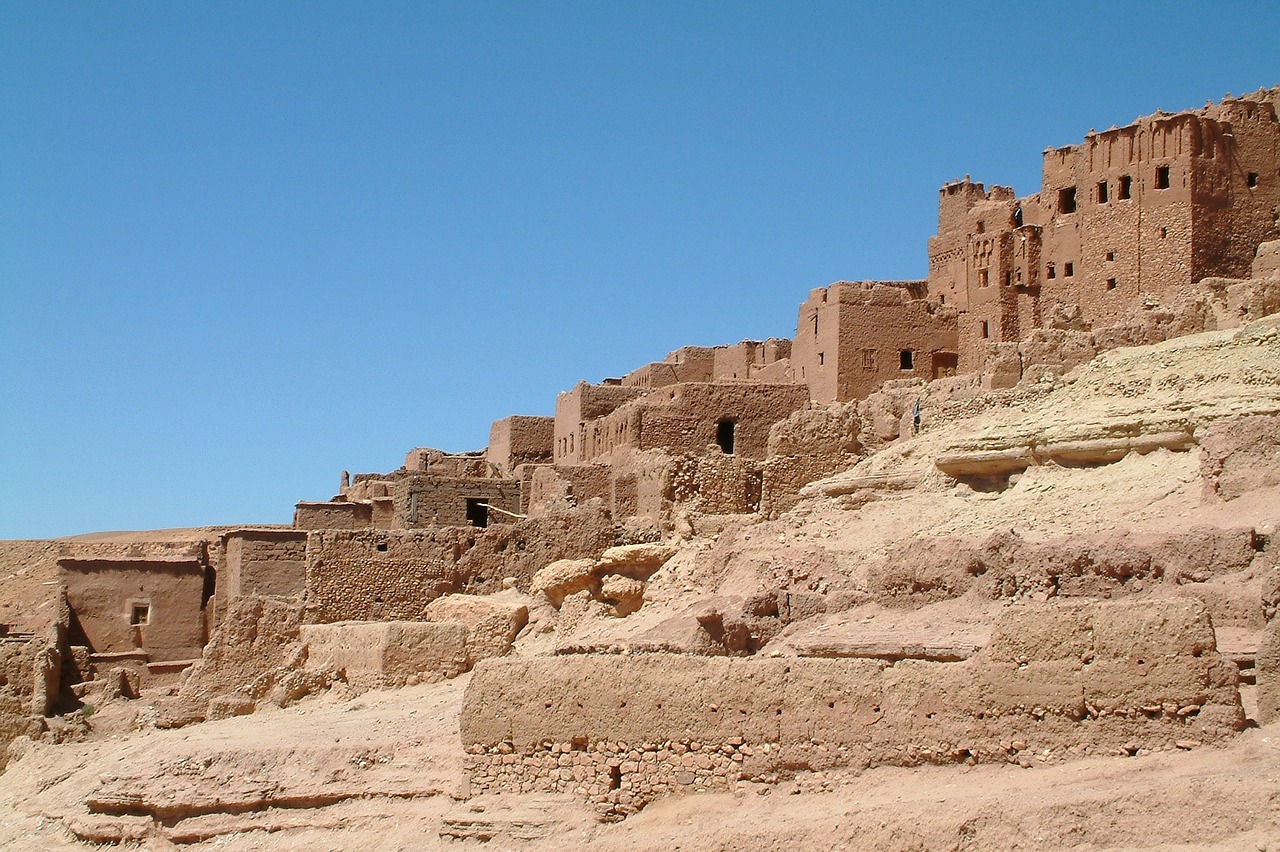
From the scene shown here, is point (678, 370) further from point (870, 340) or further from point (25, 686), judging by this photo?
point (25, 686)

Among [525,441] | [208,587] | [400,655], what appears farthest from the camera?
[525,441]

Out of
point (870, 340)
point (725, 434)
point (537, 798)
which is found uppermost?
point (870, 340)

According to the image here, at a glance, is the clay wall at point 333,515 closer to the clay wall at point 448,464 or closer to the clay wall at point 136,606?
the clay wall at point 448,464

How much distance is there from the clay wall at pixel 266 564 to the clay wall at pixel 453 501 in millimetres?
1838

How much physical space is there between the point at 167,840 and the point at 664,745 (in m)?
5.44

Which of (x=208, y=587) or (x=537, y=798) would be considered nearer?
(x=537, y=798)

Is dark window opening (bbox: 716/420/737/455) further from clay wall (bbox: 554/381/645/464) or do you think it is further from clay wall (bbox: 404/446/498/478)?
clay wall (bbox: 404/446/498/478)

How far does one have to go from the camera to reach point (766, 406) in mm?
25297

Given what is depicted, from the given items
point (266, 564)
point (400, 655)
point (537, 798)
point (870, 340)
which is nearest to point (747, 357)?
point (870, 340)

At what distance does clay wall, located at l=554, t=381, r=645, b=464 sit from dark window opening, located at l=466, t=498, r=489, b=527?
250 centimetres

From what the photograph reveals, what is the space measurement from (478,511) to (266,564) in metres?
4.06

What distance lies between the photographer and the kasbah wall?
21.1 metres

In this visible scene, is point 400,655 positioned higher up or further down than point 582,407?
further down

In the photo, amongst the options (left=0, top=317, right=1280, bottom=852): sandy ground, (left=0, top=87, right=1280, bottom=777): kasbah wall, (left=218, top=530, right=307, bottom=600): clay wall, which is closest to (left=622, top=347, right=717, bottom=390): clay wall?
(left=0, top=87, right=1280, bottom=777): kasbah wall
